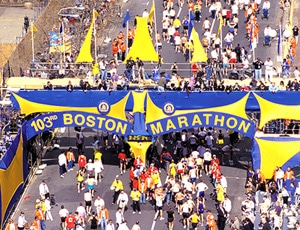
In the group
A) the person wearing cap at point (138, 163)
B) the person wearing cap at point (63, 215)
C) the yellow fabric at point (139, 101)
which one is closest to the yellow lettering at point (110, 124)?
the yellow fabric at point (139, 101)

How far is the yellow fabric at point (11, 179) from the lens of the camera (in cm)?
7444

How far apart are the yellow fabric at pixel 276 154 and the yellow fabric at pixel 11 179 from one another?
12.6 m

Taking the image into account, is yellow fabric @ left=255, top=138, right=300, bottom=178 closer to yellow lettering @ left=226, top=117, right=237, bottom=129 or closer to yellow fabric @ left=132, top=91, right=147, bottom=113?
yellow lettering @ left=226, top=117, right=237, bottom=129

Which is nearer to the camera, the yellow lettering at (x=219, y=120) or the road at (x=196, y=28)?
the yellow lettering at (x=219, y=120)

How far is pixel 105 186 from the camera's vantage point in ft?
255

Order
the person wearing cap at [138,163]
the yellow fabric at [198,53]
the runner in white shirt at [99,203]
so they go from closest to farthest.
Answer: the runner in white shirt at [99,203] < the person wearing cap at [138,163] < the yellow fabric at [198,53]

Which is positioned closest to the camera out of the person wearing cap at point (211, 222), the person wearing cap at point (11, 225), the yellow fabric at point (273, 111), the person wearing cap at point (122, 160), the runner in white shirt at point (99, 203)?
the person wearing cap at point (211, 222)

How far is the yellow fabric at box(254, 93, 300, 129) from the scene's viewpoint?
7769 centimetres

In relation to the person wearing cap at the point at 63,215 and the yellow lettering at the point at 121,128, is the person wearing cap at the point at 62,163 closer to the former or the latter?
the yellow lettering at the point at 121,128

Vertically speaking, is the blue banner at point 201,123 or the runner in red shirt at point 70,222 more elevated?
the blue banner at point 201,123

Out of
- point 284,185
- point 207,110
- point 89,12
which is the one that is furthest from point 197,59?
point 89,12

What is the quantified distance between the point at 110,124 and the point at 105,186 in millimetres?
3432

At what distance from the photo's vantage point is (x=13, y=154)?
251ft

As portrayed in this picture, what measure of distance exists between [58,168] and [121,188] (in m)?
6.11
